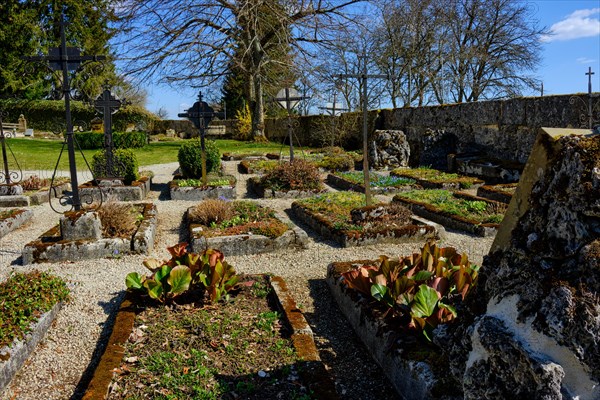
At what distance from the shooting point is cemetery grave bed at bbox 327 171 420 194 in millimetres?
10636

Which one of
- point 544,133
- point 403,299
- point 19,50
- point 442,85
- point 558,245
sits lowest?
point 403,299

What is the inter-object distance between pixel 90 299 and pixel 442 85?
84.4ft

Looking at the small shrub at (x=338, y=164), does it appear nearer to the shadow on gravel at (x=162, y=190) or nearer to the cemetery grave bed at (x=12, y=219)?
the shadow on gravel at (x=162, y=190)

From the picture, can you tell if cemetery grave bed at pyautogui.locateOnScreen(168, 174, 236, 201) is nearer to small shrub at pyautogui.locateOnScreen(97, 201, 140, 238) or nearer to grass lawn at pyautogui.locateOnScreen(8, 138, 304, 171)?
small shrub at pyautogui.locateOnScreen(97, 201, 140, 238)

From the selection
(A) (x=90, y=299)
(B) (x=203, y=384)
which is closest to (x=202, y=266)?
(A) (x=90, y=299)

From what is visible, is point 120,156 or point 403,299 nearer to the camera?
point 403,299

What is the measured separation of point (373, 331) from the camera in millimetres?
3465

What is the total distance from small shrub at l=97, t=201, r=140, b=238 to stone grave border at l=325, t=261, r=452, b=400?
3.19 m

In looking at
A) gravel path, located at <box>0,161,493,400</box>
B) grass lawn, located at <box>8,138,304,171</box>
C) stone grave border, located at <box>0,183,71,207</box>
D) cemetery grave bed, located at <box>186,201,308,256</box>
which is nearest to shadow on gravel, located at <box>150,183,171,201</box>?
stone grave border, located at <box>0,183,71,207</box>

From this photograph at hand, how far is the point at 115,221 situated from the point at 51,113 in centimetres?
3140

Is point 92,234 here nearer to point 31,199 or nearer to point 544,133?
point 31,199

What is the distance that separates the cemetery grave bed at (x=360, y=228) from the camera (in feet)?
20.8

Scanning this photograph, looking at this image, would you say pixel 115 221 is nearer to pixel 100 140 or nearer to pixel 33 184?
pixel 33 184

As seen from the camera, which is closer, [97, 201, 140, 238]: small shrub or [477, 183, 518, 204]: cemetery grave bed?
[97, 201, 140, 238]: small shrub
